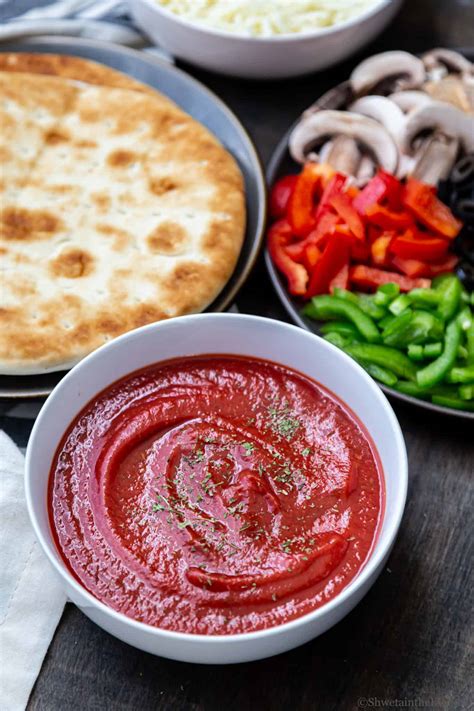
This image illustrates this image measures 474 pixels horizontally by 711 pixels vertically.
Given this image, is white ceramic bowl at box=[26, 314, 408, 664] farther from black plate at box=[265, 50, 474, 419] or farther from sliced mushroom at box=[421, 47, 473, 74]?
sliced mushroom at box=[421, 47, 473, 74]

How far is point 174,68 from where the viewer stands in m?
3.71

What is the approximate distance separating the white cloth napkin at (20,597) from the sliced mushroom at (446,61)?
248 centimetres

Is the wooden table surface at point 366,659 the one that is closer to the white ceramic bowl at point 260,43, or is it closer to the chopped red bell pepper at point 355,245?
the chopped red bell pepper at point 355,245

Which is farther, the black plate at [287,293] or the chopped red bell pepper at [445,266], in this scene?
the chopped red bell pepper at [445,266]

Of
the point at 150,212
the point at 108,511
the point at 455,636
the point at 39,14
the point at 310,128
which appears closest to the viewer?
the point at 108,511

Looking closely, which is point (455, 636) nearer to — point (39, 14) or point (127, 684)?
point (127, 684)

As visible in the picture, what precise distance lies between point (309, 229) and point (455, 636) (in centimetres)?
160

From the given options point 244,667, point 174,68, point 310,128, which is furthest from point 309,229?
point 244,667

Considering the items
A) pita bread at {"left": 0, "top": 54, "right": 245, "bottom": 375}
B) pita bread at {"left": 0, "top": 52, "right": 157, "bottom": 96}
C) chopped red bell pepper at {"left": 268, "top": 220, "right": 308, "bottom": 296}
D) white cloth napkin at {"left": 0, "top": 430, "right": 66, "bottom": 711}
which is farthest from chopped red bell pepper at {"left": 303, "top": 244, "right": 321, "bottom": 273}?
white cloth napkin at {"left": 0, "top": 430, "right": 66, "bottom": 711}

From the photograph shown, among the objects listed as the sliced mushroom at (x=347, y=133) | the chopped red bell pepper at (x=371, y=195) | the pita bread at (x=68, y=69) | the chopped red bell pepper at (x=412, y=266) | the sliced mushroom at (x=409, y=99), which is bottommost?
the chopped red bell pepper at (x=412, y=266)

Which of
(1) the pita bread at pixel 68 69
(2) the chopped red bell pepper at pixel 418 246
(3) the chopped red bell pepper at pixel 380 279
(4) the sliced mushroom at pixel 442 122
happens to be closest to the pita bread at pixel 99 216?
(1) the pita bread at pixel 68 69

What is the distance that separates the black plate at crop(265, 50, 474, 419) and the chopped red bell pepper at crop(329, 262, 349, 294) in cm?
14

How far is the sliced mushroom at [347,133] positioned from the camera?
3545mm

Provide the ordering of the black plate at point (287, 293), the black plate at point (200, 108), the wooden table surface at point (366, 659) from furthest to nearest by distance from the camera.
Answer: the black plate at point (200, 108), the black plate at point (287, 293), the wooden table surface at point (366, 659)
